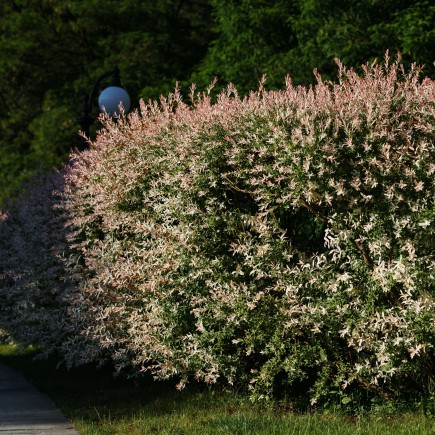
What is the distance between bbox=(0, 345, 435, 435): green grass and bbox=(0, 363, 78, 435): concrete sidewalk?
0.44ft

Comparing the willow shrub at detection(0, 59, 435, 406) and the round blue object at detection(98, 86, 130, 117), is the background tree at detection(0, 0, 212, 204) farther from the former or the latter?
the willow shrub at detection(0, 59, 435, 406)

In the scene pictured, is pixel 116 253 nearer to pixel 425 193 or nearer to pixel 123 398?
pixel 123 398

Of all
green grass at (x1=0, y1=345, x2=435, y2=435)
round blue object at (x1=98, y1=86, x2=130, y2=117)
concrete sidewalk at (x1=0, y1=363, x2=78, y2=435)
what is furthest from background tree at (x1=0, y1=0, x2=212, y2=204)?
green grass at (x1=0, y1=345, x2=435, y2=435)

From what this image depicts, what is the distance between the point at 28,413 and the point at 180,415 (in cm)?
184

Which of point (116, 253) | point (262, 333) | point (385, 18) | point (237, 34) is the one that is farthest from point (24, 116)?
point (262, 333)

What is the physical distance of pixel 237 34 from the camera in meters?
27.7

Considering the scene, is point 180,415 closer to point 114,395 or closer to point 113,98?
point 114,395

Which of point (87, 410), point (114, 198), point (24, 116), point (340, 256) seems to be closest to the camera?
point (340, 256)

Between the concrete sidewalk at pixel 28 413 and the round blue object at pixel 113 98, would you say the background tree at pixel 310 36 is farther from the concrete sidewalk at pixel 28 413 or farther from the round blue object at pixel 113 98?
the concrete sidewalk at pixel 28 413

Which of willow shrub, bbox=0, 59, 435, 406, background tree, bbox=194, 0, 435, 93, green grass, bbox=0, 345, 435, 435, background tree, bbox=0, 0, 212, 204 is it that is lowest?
green grass, bbox=0, 345, 435, 435

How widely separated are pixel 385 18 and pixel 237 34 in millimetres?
4726

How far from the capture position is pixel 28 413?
31.7 feet

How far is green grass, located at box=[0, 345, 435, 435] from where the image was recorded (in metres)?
7.46

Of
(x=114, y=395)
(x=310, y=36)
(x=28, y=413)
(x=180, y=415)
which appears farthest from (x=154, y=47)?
(x=180, y=415)
